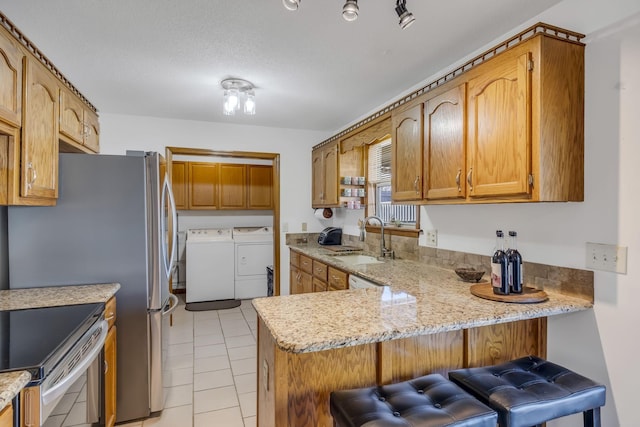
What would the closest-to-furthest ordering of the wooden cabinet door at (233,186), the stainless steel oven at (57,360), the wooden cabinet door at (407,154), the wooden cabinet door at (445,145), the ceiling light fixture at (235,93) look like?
the stainless steel oven at (57,360), the wooden cabinet door at (445,145), the wooden cabinet door at (407,154), the ceiling light fixture at (235,93), the wooden cabinet door at (233,186)

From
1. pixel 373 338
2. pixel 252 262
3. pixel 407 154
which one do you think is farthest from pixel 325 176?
pixel 373 338

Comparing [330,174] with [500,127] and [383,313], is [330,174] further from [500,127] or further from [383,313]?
[383,313]

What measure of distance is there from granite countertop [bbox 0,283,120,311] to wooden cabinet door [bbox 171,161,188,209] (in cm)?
321

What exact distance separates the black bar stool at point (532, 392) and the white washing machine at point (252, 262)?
3762mm

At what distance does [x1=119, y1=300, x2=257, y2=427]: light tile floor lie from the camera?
2.06 meters

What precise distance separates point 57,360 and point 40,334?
22cm

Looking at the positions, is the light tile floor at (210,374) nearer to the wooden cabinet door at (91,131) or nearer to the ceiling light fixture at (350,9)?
the wooden cabinet door at (91,131)

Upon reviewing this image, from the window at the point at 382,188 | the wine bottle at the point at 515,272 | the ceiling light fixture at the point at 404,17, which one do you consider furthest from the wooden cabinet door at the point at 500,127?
the window at the point at 382,188

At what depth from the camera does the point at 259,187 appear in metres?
5.40

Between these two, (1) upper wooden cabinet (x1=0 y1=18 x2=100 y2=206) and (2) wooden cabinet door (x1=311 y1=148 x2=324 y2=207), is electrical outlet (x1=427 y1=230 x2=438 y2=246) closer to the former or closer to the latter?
(2) wooden cabinet door (x1=311 y1=148 x2=324 y2=207)

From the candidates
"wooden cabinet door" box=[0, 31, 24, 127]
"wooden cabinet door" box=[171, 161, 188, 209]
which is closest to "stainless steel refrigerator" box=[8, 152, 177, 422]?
"wooden cabinet door" box=[0, 31, 24, 127]

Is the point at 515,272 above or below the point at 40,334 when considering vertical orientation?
above

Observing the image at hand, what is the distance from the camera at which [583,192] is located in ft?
4.98

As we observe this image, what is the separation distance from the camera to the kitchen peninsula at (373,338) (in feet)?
3.82
